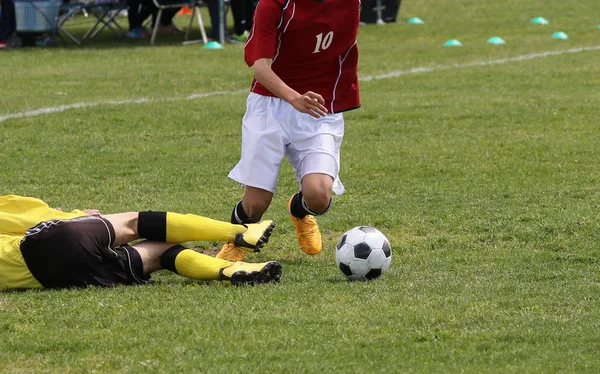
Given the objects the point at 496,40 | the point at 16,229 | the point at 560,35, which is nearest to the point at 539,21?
the point at 560,35

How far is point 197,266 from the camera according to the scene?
530 cm

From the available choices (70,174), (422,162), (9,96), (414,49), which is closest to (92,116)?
(9,96)

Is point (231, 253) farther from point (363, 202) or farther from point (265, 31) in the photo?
point (363, 202)

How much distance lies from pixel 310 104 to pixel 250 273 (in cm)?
95

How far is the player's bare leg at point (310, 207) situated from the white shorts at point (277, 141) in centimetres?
9

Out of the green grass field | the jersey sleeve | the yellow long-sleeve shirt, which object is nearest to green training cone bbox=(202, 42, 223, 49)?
the green grass field

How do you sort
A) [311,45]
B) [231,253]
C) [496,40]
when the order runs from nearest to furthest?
1. [231,253]
2. [311,45]
3. [496,40]

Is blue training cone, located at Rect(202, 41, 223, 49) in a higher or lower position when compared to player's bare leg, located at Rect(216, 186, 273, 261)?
lower

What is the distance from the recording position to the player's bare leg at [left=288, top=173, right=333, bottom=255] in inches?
233

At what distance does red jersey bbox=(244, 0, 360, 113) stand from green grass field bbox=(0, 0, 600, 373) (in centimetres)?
100

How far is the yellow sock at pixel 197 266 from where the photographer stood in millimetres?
5297

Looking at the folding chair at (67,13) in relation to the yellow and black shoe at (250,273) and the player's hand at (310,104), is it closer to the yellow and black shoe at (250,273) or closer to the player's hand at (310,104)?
the player's hand at (310,104)

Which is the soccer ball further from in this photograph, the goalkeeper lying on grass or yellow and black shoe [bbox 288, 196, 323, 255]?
yellow and black shoe [bbox 288, 196, 323, 255]

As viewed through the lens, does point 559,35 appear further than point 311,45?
Yes
